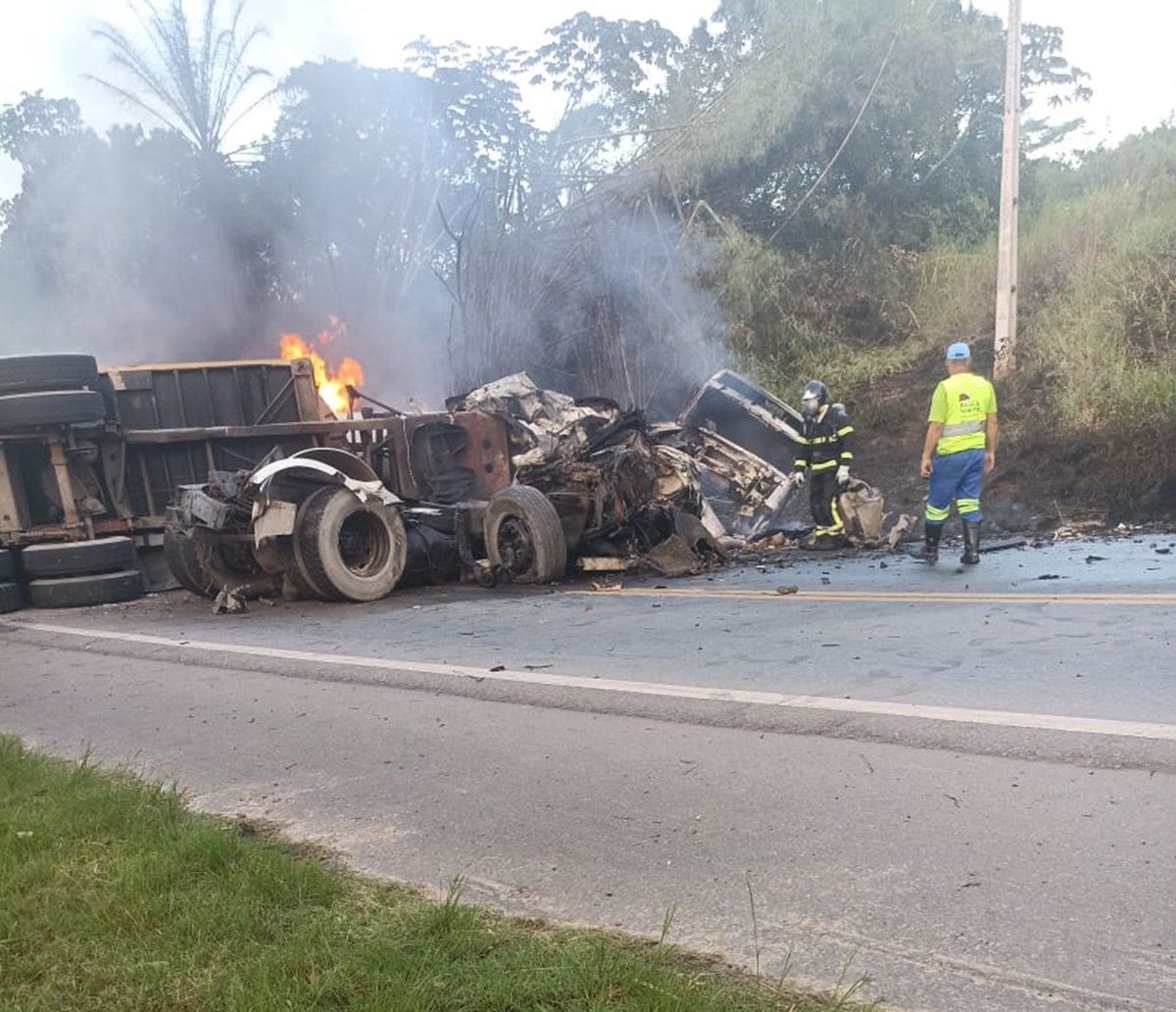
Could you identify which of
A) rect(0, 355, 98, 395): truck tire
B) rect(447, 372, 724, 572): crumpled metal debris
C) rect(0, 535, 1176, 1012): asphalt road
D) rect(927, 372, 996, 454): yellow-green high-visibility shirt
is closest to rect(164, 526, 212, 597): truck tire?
rect(0, 355, 98, 395): truck tire

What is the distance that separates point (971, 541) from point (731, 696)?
4.44 metres

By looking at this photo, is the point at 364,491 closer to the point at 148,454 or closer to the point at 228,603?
the point at 228,603

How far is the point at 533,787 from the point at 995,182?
653 inches

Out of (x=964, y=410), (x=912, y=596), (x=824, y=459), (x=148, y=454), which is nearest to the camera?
(x=912, y=596)

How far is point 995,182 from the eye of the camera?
679 inches

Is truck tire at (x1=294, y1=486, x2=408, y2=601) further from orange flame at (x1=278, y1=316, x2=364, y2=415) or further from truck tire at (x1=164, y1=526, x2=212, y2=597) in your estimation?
orange flame at (x1=278, y1=316, x2=364, y2=415)

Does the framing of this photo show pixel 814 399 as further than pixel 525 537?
Yes

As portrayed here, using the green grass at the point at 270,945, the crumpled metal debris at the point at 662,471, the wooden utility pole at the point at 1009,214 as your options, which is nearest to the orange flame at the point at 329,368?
the crumpled metal debris at the point at 662,471

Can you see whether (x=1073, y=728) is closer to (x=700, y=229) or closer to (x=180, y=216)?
(x=700, y=229)

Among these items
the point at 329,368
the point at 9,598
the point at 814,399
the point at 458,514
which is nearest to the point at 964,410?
the point at 814,399

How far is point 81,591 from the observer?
31.9 feet

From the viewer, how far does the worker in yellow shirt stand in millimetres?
8422

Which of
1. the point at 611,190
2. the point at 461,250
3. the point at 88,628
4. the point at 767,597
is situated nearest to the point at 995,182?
the point at 611,190

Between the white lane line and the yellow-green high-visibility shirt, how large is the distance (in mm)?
4612
